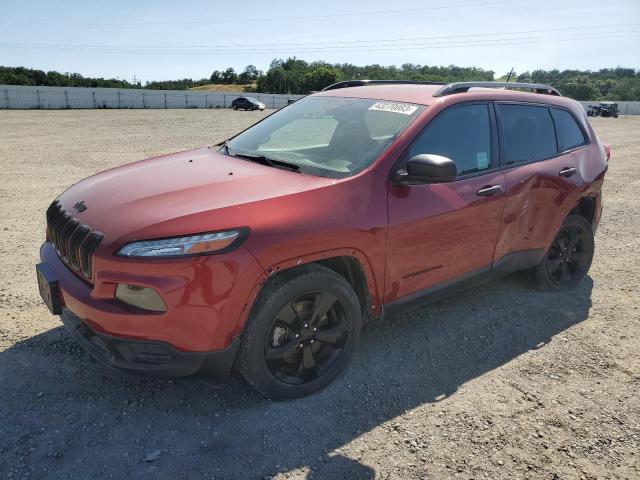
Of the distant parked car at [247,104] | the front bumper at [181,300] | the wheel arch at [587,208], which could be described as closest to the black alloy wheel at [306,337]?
the front bumper at [181,300]

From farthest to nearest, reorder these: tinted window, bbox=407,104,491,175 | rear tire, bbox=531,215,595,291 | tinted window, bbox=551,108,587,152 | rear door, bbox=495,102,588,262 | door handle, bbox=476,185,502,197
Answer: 1. rear tire, bbox=531,215,595,291
2. tinted window, bbox=551,108,587,152
3. rear door, bbox=495,102,588,262
4. door handle, bbox=476,185,502,197
5. tinted window, bbox=407,104,491,175

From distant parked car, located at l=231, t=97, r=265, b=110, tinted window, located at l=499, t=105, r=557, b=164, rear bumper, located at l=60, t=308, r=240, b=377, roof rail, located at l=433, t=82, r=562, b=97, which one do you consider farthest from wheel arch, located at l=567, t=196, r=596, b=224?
distant parked car, located at l=231, t=97, r=265, b=110

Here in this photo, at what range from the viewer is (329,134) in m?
3.72

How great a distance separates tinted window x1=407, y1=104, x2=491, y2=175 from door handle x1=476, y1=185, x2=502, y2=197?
0.50 feet

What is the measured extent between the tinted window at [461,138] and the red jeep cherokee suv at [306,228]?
1 centimetres

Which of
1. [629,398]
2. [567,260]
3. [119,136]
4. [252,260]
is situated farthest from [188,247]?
[119,136]

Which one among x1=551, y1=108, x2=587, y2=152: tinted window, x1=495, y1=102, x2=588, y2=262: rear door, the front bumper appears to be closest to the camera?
the front bumper

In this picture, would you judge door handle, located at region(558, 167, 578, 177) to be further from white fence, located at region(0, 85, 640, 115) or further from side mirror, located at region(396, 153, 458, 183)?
white fence, located at region(0, 85, 640, 115)

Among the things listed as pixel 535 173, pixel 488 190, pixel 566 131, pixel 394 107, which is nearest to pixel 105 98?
pixel 566 131

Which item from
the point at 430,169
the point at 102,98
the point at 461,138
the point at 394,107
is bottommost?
the point at 430,169

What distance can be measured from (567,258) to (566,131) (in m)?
1.19

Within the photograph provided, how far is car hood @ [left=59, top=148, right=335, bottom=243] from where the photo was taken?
2572 millimetres

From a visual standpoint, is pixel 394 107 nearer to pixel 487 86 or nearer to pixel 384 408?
pixel 487 86

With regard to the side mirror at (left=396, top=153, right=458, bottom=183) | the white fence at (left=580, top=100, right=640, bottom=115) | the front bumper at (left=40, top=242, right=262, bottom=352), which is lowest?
the front bumper at (left=40, top=242, right=262, bottom=352)
